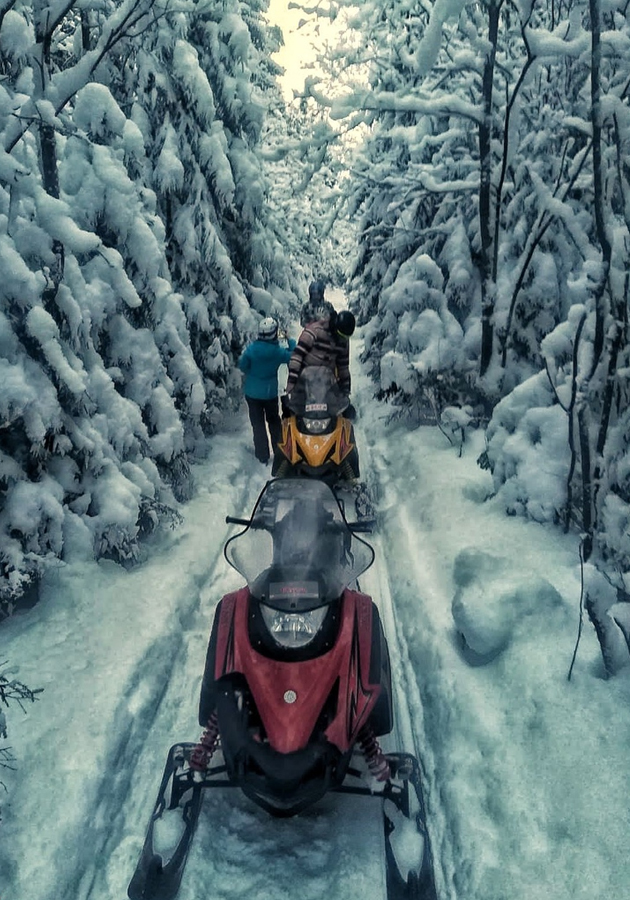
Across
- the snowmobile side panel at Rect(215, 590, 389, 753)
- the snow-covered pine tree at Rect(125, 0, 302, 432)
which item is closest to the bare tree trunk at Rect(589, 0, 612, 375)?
the snowmobile side panel at Rect(215, 590, 389, 753)

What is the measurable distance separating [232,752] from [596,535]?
2772 millimetres

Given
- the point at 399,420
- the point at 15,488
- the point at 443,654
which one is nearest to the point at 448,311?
the point at 399,420

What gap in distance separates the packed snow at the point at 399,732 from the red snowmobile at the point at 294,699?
0.20 m

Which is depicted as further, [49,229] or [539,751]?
[49,229]

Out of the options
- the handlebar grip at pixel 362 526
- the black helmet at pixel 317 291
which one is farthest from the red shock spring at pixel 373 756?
the black helmet at pixel 317 291

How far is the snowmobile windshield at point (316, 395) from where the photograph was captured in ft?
24.8

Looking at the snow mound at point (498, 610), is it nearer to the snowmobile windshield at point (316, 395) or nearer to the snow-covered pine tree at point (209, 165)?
the snowmobile windshield at point (316, 395)

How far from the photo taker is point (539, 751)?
364cm

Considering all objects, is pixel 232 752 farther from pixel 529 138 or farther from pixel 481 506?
pixel 529 138

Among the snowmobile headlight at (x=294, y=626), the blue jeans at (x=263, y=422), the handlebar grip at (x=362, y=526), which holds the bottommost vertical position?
the blue jeans at (x=263, y=422)

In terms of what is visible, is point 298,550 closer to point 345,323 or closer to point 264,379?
point 345,323

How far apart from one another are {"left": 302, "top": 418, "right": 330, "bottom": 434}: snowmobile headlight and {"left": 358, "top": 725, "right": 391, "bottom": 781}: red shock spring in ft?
14.2

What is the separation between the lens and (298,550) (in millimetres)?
3771

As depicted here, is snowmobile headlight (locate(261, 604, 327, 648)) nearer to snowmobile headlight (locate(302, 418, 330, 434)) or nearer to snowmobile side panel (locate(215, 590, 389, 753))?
snowmobile side panel (locate(215, 590, 389, 753))
